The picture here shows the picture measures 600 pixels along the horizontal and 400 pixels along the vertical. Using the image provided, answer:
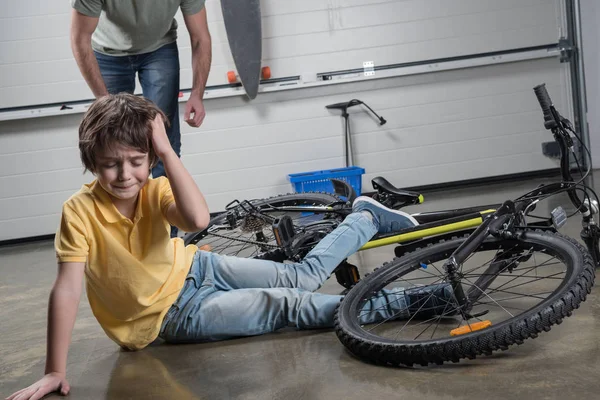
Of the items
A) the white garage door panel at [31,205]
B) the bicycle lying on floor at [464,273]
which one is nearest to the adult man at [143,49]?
the bicycle lying on floor at [464,273]

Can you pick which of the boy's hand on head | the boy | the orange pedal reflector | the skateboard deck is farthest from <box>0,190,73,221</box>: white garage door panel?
the orange pedal reflector

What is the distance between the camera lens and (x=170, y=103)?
4.13m

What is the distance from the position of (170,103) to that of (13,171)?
290cm

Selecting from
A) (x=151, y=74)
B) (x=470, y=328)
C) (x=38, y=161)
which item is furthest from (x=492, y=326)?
(x=38, y=161)

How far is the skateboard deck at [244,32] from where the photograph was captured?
6.17m

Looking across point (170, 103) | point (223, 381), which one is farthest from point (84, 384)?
point (170, 103)

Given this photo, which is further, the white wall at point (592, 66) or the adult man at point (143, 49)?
the white wall at point (592, 66)

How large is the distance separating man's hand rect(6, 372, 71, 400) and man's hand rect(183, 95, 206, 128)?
1849mm

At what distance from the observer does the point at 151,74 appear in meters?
4.06

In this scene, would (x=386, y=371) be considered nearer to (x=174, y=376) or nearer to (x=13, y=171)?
(x=174, y=376)

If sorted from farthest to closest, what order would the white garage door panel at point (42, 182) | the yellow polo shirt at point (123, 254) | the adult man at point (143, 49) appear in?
the white garage door panel at point (42, 182) < the adult man at point (143, 49) < the yellow polo shirt at point (123, 254)

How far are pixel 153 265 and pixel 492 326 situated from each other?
3.53ft

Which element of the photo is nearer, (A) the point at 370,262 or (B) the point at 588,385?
(B) the point at 588,385

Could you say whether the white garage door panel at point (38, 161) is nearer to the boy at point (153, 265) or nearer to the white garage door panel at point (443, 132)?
the white garage door panel at point (443, 132)
